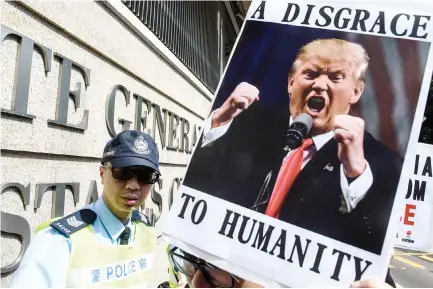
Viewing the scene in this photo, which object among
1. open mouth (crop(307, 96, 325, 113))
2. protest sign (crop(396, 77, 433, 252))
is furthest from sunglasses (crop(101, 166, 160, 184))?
protest sign (crop(396, 77, 433, 252))

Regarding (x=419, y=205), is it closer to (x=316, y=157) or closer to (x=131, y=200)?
(x=131, y=200)

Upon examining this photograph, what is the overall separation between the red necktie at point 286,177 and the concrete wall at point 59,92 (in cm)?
207

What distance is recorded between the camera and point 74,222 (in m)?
1.73

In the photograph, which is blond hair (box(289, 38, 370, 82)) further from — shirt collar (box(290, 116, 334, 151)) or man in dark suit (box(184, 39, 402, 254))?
shirt collar (box(290, 116, 334, 151))

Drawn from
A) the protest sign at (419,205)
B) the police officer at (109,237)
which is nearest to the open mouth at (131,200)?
the police officer at (109,237)

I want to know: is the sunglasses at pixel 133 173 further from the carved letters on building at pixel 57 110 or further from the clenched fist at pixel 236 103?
the carved letters on building at pixel 57 110

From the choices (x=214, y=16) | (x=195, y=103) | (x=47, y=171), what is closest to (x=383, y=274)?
(x=47, y=171)

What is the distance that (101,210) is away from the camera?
72.7 inches

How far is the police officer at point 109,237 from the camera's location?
1570mm

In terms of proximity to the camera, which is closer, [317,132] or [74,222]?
[317,132]

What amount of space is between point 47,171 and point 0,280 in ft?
2.69

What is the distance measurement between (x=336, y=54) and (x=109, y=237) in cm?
119

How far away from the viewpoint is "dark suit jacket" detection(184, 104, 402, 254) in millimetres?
1128

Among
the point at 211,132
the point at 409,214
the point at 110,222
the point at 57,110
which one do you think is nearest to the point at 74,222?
the point at 110,222
